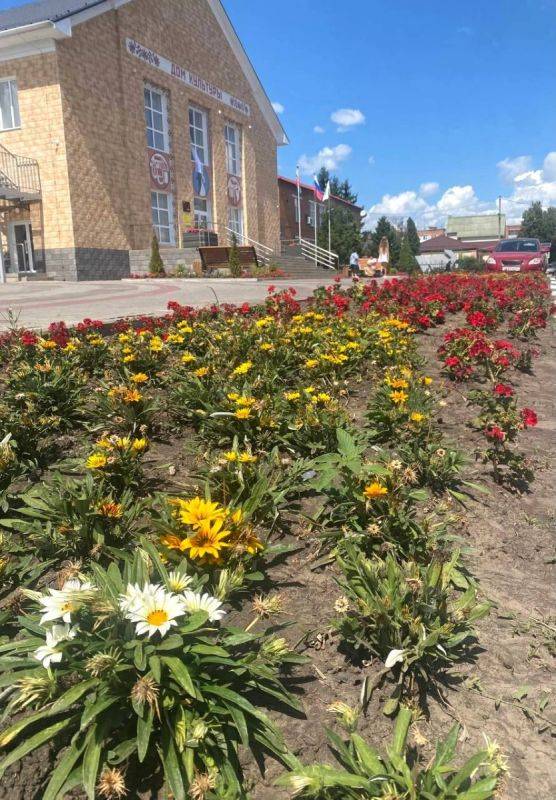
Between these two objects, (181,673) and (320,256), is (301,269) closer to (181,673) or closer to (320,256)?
(320,256)

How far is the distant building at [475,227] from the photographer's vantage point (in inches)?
3770

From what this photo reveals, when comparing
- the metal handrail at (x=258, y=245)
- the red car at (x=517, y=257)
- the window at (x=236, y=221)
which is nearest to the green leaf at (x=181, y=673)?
the red car at (x=517, y=257)

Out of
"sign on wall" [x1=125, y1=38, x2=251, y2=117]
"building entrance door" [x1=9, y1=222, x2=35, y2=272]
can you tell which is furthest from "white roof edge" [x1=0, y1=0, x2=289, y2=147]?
"building entrance door" [x1=9, y1=222, x2=35, y2=272]

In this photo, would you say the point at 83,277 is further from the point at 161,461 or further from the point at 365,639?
the point at 365,639

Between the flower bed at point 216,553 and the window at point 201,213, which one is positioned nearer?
the flower bed at point 216,553

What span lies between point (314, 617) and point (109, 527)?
2.78 ft

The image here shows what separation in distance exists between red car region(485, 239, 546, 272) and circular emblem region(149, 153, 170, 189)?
1353 cm

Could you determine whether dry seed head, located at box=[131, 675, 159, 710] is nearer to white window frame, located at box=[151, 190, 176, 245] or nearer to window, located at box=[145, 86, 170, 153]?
white window frame, located at box=[151, 190, 176, 245]

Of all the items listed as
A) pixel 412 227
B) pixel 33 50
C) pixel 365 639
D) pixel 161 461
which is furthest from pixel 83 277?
pixel 412 227

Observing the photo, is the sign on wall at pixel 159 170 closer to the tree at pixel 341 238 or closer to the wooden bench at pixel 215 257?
the wooden bench at pixel 215 257

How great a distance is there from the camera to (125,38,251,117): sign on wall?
21297 mm

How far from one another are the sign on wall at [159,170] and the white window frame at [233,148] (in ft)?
17.5

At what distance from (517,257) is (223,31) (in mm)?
19154

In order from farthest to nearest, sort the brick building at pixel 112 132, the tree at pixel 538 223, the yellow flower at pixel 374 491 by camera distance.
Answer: the tree at pixel 538 223
the brick building at pixel 112 132
the yellow flower at pixel 374 491
